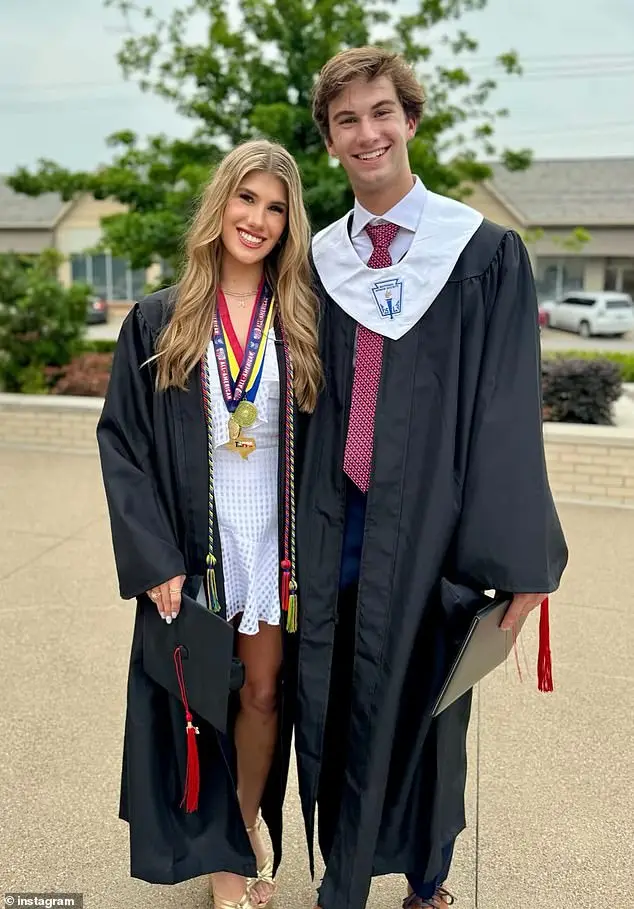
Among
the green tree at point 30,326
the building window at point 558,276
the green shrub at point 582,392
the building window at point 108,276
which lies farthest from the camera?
the building window at point 108,276

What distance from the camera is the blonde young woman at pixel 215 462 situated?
1.92 meters

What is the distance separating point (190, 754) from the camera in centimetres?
194

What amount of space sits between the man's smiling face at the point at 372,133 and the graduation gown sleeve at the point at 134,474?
1.99 ft

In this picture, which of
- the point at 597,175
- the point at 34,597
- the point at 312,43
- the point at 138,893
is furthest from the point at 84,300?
the point at 597,175

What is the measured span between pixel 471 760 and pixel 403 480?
143 centimetres

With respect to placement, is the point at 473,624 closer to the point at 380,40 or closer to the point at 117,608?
the point at 117,608

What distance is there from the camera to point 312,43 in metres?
8.69

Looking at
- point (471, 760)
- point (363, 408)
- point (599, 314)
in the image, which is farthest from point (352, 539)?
point (599, 314)

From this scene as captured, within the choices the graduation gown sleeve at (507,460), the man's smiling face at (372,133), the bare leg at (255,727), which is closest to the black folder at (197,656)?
the bare leg at (255,727)

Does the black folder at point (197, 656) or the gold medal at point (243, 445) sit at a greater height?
the gold medal at point (243, 445)

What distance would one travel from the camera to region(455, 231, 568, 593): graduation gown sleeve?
1828mm

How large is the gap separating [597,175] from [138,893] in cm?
3299

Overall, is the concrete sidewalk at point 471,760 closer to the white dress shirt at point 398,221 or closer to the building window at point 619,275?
the white dress shirt at point 398,221

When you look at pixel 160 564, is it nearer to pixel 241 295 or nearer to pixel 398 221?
pixel 241 295
